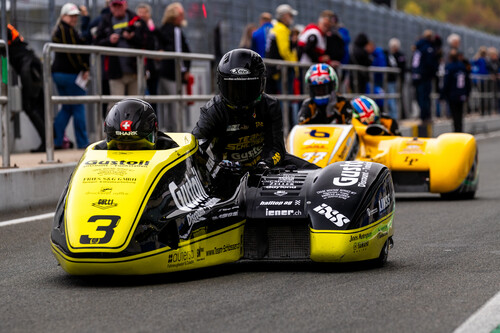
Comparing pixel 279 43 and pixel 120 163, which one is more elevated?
pixel 279 43

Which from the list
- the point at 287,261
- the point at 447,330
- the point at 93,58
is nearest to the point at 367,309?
the point at 447,330

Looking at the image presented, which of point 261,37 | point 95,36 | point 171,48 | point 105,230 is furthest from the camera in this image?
point 261,37

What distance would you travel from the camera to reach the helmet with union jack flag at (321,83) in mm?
12289

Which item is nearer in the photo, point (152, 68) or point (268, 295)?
point (268, 295)

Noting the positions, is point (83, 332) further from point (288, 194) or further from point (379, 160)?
point (379, 160)

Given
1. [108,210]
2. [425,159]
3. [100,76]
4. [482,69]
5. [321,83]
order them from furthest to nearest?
[482,69] < [100,76] < [321,83] < [425,159] < [108,210]

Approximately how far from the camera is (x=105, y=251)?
20.2 feet

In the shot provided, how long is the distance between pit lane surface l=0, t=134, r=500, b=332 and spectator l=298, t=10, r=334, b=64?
31.4 ft

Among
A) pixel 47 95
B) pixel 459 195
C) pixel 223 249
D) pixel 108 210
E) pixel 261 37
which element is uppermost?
pixel 261 37

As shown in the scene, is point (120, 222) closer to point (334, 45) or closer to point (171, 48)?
point (171, 48)

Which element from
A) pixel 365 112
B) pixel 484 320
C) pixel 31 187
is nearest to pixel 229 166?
pixel 484 320

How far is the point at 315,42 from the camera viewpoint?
58.1 ft

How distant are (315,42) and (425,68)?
6996 millimetres

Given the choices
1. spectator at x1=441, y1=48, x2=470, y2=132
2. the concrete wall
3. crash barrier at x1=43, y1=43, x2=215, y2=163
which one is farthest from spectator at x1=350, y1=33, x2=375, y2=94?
the concrete wall
